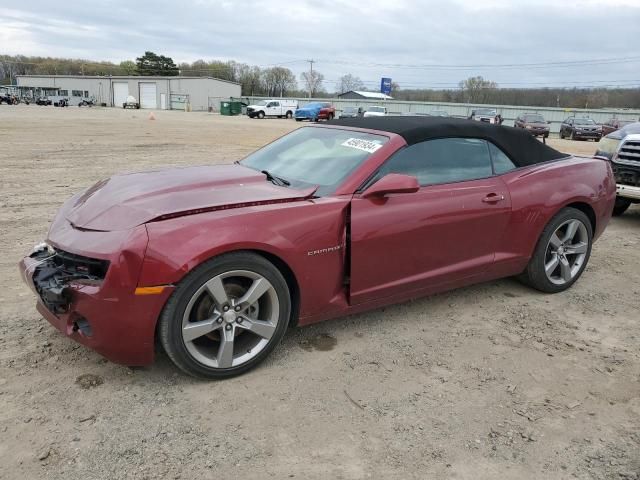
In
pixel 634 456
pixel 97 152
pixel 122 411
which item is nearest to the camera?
pixel 634 456

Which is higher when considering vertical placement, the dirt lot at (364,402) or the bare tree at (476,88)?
the bare tree at (476,88)

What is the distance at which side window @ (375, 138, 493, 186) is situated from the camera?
366cm

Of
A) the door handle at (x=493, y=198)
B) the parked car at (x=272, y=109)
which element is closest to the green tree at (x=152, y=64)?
the parked car at (x=272, y=109)

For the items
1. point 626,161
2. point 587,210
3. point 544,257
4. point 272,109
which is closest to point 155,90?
point 272,109

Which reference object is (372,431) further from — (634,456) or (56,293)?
(56,293)

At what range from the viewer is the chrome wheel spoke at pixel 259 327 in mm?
3033

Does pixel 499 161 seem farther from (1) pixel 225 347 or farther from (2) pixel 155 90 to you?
(2) pixel 155 90

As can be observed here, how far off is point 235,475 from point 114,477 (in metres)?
0.52

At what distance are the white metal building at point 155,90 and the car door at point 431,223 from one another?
7197cm

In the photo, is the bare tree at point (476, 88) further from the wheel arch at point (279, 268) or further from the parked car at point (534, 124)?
the wheel arch at point (279, 268)

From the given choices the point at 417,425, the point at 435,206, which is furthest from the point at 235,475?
the point at 435,206

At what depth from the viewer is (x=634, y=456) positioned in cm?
253

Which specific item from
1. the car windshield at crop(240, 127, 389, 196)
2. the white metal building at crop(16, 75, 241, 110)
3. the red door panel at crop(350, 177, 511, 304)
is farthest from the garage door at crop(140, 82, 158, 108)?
the red door panel at crop(350, 177, 511, 304)

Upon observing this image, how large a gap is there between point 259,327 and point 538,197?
2.58 m
